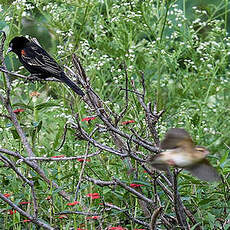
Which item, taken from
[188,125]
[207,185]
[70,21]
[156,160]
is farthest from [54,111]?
[156,160]

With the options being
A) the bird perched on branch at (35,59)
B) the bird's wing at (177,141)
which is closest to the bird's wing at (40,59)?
the bird perched on branch at (35,59)

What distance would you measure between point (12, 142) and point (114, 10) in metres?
1.77

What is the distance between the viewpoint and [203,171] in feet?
4.59

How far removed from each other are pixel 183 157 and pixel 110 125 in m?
0.67

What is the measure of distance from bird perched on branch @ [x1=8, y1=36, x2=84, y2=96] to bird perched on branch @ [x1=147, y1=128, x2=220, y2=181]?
7.43 ft

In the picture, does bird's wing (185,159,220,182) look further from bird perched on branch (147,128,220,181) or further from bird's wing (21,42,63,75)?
bird's wing (21,42,63,75)

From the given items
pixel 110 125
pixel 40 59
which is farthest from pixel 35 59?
pixel 110 125

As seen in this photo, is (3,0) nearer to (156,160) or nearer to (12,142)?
(12,142)

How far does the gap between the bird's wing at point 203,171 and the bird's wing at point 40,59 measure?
7.88ft

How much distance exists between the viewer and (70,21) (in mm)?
4711

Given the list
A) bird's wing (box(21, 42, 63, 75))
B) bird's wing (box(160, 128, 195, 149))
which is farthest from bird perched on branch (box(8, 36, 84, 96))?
bird's wing (box(160, 128, 195, 149))

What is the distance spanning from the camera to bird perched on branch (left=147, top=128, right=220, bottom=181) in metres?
1.35

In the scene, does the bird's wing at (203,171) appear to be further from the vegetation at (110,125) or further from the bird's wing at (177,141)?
the vegetation at (110,125)

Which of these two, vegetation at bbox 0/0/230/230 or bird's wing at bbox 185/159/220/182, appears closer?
bird's wing at bbox 185/159/220/182
